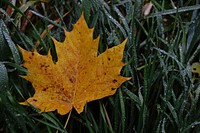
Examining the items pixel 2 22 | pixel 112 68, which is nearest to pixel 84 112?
pixel 112 68

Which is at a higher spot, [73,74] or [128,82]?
[73,74]

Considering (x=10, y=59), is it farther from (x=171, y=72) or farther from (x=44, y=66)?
(x=171, y=72)

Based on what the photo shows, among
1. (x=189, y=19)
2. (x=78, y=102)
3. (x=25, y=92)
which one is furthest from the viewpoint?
(x=189, y=19)

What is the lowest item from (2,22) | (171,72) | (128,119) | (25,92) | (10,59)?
(128,119)
